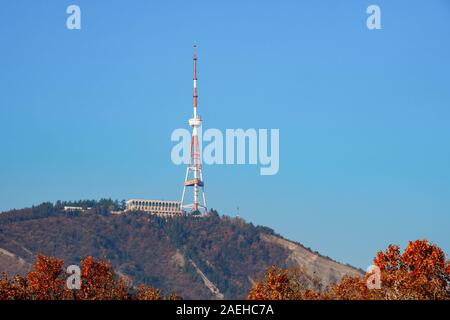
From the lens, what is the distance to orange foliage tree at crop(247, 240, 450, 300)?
90062mm

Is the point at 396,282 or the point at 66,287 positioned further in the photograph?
the point at 66,287

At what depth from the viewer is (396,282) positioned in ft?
312

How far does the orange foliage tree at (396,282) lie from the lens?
3546 inches

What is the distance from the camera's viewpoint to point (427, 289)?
9144cm

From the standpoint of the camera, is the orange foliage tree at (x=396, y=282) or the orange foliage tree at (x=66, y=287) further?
the orange foliage tree at (x=66, y=287)

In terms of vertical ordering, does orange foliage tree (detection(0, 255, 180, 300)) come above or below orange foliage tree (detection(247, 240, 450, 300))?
below

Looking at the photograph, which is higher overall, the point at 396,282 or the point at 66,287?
the point at 396,282

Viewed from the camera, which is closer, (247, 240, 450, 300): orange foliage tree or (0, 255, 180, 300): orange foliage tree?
(247, 240, 450, 300): orange foliage tree

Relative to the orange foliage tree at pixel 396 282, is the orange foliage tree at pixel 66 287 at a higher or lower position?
lower
